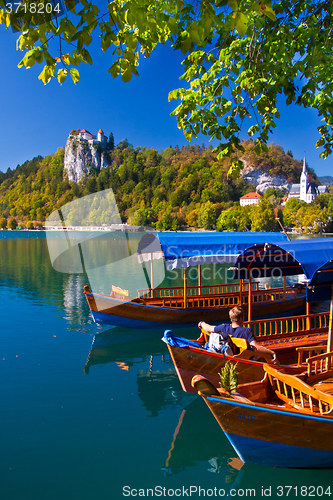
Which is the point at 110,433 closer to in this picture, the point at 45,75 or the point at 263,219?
the point at 45,75

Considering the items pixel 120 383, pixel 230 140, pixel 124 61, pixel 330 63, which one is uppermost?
pixel 330 63

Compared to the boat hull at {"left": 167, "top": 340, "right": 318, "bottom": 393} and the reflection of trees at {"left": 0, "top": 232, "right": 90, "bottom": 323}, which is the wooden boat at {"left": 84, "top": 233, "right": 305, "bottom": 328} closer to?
the reflection of trees at {"left": 0, "top": 232, "right": 90, "bottom": 323}

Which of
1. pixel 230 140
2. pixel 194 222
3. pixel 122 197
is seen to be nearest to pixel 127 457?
pixel 230 140

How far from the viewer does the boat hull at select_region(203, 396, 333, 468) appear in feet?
15.2

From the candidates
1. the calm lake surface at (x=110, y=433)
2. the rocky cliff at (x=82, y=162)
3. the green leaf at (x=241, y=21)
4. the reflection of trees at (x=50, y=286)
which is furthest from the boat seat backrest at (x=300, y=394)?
the rocky cliff at (x=82, y=162)

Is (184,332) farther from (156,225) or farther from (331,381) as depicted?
(156,225)

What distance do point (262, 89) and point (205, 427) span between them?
6696mm

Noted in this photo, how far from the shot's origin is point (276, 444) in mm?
4891

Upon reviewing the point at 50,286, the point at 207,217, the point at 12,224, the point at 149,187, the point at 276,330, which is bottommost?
the point at 50,286

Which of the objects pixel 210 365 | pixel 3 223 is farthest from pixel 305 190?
pixel 210 365

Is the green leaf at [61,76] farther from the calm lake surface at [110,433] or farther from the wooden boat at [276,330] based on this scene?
the calm lake surface at [110,433]

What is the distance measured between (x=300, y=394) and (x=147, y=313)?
8072mm

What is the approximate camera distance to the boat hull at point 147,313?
1263 cm

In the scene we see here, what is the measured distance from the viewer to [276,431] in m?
4.75
